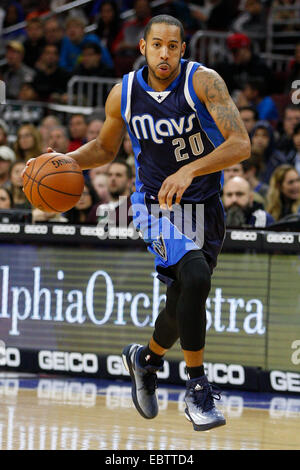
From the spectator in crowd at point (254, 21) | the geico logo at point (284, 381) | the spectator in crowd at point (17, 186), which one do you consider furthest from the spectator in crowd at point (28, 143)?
the spectator in crowd at point (254, 21)

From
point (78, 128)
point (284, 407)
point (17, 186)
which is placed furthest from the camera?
point (78, 128)

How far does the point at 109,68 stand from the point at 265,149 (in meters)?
4.16

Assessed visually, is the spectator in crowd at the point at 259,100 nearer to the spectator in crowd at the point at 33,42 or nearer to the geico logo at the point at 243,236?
the spectator in crowd at the point at 33,42

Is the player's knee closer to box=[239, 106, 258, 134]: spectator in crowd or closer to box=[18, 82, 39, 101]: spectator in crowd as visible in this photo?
box=[239, 106, 258, 134]: spectator in crowd

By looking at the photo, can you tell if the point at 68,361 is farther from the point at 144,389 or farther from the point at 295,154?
the point at 295,154

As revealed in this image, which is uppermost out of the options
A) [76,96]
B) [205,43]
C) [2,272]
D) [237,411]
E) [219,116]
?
[205,43]

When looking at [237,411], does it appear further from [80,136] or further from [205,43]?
[205,43]

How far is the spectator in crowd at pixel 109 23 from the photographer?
15.2m

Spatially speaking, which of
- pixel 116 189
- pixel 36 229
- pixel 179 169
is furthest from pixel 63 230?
pixel 179 169

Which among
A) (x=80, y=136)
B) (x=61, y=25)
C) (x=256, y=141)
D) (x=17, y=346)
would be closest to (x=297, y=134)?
(x=256, y=141)

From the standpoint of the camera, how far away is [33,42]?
15102 millimetres

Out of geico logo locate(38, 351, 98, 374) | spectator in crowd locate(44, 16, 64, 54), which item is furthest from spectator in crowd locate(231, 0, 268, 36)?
geico logo locate(38, 351, 98, 374)

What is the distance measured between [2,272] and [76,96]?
5.91 meters

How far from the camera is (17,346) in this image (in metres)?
8.66
